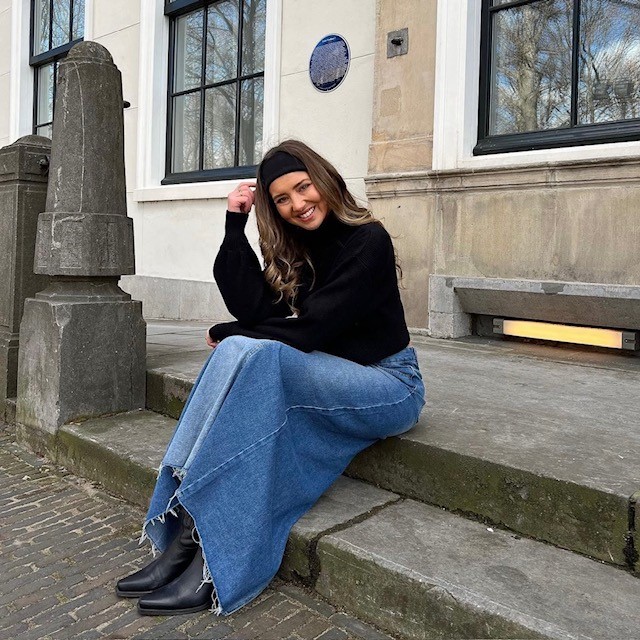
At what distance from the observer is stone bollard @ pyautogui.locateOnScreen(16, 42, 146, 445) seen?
10.8 ft

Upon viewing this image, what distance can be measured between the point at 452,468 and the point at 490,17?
378cm

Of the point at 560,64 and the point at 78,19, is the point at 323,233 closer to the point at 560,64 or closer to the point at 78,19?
the point at 560,64

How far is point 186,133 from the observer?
296 inches

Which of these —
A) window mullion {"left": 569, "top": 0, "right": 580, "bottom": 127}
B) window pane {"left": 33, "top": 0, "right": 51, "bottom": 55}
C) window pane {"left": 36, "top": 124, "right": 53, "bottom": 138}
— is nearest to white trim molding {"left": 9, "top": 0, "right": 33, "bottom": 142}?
window pane {"left": 33, "top": 0, "right": 51, "bottom": 55}

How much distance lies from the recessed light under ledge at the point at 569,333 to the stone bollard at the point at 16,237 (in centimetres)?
313

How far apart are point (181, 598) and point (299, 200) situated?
1.33 metres

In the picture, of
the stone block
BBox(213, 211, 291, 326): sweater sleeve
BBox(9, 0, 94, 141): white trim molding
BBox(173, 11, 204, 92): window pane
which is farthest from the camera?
BBox(9, 0, 94, 141): white trim molding

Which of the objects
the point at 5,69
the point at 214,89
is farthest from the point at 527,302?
the point at 5,69

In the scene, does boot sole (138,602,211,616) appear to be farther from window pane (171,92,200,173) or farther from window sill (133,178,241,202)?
window pane (171,92,200,173)

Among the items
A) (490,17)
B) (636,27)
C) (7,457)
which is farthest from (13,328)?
(636,27)

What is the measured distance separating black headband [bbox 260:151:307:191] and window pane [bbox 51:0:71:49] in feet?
27.7

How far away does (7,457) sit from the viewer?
343 cm

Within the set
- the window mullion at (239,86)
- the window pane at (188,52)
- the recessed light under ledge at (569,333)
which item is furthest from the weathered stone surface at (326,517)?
the window pane at (188,52)

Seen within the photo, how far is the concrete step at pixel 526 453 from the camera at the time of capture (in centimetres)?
188
